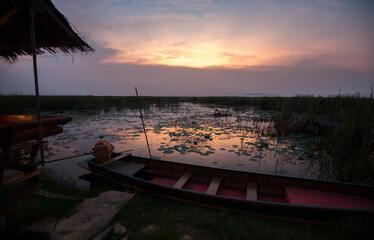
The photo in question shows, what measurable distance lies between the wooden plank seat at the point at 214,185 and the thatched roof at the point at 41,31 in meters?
4.37

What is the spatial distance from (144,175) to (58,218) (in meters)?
2.41

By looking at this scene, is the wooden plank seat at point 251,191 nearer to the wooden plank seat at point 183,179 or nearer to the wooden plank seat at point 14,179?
the wooden plank seat at point 183,179

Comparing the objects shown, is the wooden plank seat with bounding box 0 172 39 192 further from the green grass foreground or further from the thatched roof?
the thatched roof

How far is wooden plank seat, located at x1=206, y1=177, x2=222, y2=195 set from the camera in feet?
12.6

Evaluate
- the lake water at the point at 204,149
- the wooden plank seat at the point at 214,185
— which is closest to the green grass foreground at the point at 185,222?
the wooden plank seat at the point at 214,185

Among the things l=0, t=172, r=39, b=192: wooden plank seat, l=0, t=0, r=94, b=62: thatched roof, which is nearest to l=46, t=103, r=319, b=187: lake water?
l=0, t=172, r=39, b=192: wooden plank seat

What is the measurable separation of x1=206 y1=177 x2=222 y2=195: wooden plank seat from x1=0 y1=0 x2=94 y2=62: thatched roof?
4.37 metres

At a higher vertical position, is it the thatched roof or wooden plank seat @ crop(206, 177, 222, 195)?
the thatched roof

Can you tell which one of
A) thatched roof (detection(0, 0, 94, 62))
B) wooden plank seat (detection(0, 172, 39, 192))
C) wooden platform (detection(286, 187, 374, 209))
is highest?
thatched roof (detection(0, 0, 94, 62))

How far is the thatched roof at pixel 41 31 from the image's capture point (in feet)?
9.32

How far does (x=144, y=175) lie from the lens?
5.16 meters

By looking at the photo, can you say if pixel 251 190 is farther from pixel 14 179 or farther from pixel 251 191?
pixel 14 179

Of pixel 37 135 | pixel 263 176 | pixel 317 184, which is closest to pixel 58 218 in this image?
pixel 37 135

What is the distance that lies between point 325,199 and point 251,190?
56.9 inches
